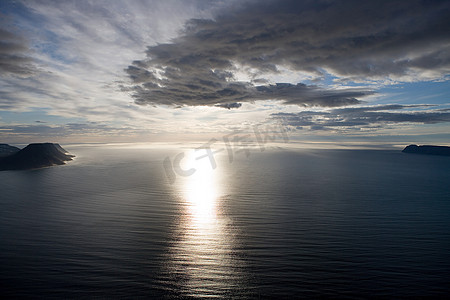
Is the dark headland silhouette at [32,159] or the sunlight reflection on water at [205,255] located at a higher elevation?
the dark headland silhouette at [32,159]

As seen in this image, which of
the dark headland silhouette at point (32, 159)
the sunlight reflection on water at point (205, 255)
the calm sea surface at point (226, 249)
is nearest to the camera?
the calm sea surface at point (226, 249)

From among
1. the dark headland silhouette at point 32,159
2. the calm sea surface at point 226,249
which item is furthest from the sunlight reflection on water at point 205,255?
the dark headland silhouette at point 32,159

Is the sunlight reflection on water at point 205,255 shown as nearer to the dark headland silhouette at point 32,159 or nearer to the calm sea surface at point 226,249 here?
the calm sea surface at point 226,249

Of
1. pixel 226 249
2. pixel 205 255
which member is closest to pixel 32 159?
pixel 205 255

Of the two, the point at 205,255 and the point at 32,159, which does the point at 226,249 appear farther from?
the point at 32,159

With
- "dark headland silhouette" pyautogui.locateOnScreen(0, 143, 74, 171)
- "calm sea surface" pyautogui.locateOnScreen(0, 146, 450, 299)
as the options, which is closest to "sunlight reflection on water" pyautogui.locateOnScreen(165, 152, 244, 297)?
"calm sea surface" pyautogui.locateOnScreen(0, 146, 450, 299)

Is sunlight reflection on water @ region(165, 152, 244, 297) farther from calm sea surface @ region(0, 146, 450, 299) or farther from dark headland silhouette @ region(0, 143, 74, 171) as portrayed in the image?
dark headland silhouette @ region(0, 143, 74, 171)

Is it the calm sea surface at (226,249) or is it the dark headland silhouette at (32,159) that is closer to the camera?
the calm sea surface at (226,249)

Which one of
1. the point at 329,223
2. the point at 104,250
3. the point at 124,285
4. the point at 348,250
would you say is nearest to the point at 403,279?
the point at 348,250

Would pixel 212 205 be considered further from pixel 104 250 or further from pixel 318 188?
pixel 318 188

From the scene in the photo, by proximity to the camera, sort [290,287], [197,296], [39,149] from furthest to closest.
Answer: [39,149] → [290,287] → [197,296]

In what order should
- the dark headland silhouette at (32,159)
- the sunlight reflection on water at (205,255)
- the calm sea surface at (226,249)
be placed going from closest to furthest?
1. the calm sea surface at (226,249)
2. the sunlight reflection on water at (205,255)
3. the dark headland silhouette at (32,159)
